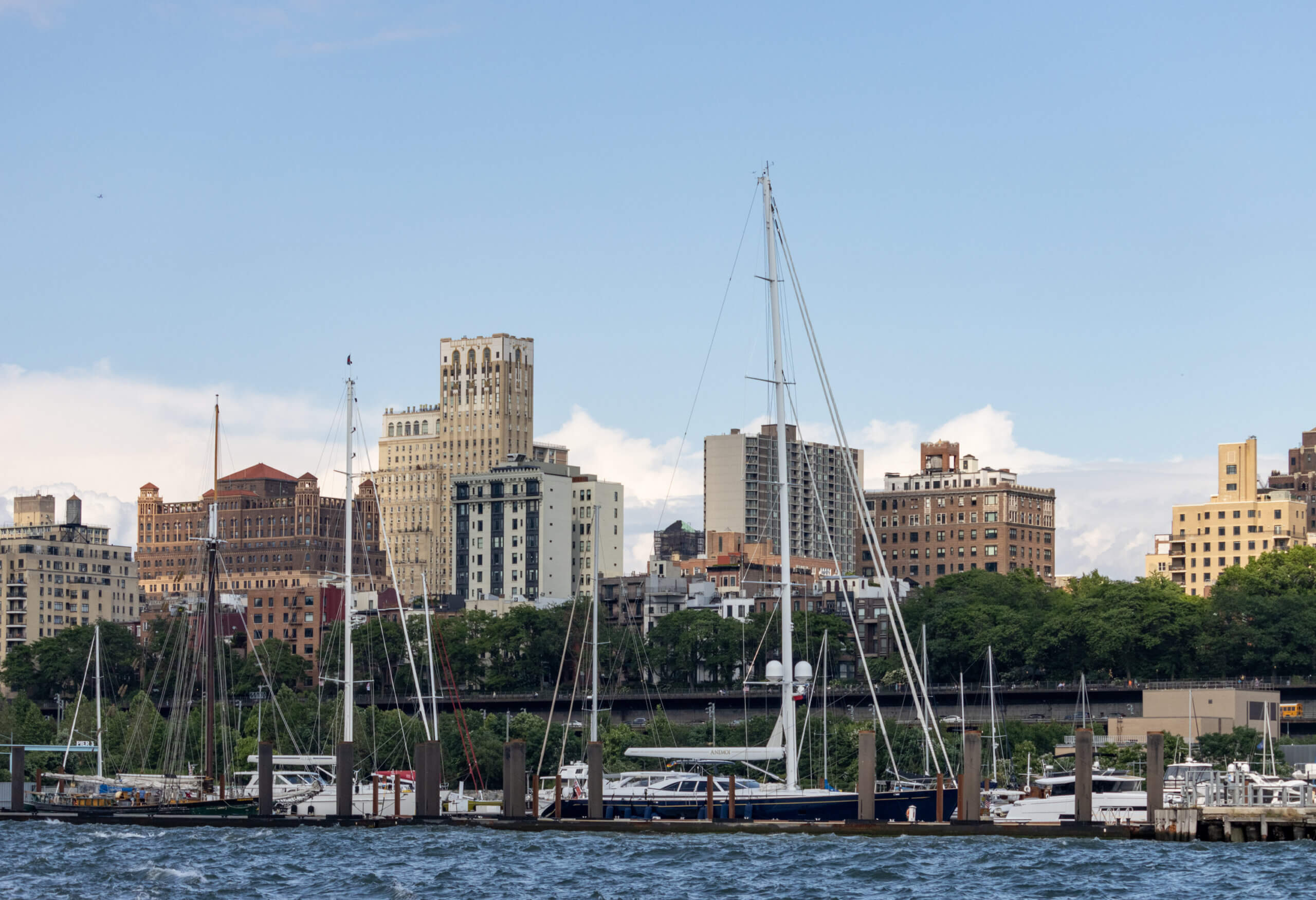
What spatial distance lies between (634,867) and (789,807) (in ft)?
35.9

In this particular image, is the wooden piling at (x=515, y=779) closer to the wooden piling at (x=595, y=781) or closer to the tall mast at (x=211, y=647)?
the wooden piling at (x=595, y=781)

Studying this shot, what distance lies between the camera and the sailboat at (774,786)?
8825 cm

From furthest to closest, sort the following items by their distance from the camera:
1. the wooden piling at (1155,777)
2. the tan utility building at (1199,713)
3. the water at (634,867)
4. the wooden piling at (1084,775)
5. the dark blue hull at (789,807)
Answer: the tan utility building at (1199,713) < the dark blue hull at (789,807) < the wooden piling at (1155,777) < the wooden piling at (1084,775) < the water at (634,867)

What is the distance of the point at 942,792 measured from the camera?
89.9 metres

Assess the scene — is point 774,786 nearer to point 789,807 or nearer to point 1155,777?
point 789,807

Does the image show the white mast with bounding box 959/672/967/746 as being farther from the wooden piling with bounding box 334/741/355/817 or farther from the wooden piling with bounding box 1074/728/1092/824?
the wooden piling with bounding box 334/741/355/817

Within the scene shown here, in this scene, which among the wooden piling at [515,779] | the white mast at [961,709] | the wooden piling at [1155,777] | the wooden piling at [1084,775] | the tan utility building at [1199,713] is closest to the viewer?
the wooden piling at [1084,775]

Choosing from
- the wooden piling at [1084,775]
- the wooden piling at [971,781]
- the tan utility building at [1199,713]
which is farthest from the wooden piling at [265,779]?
the tan utility building at [1199,713]

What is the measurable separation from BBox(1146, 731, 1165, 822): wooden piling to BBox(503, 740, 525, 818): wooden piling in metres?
25.0

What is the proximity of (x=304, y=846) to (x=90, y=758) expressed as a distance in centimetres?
7346

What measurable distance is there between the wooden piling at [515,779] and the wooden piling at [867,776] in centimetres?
1386

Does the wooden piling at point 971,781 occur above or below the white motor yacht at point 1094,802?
above

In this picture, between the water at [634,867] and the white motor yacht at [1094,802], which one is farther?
the white motor yacht at [1094,802]

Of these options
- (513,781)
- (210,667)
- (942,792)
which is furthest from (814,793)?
(210,667)
